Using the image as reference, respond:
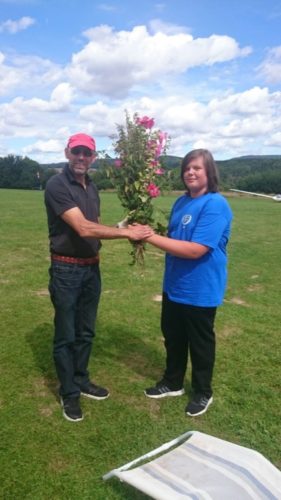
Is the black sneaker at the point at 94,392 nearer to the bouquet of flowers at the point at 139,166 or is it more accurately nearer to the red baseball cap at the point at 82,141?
the bouquet of flowers at the point at 139,166

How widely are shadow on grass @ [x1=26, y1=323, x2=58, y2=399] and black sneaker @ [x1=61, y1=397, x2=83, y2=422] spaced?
0.48 meters

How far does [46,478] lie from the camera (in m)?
3.62

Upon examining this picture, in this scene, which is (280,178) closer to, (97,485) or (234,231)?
(234,231)

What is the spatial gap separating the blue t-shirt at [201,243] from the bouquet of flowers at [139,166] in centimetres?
31

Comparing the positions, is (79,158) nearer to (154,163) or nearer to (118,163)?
(118,163)

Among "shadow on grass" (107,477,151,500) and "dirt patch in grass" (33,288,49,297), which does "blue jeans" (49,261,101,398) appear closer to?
"shadow on grass" (107,477,151,500)

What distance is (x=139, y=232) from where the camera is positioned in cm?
429

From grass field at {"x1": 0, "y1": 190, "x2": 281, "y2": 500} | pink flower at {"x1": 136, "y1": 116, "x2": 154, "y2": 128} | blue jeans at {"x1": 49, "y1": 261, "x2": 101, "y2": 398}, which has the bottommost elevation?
grass field at {"x1": 0, "y1": 190, "x2": 281, "y2": 500}

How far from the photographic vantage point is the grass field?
377cm

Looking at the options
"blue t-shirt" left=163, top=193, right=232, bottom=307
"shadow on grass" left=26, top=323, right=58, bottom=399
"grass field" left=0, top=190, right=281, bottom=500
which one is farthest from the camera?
"shadow on grass" left=26, top=323, right=58, bottom=399

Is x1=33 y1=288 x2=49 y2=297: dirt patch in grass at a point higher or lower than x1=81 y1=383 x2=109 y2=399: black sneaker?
higher

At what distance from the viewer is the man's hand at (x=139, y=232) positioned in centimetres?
428

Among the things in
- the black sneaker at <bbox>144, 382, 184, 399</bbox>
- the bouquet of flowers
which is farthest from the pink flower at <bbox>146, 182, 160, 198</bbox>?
the black sneaker at <bbox>144, 382, 184, 399</bbox>

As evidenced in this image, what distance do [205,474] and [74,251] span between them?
87.4 inches
